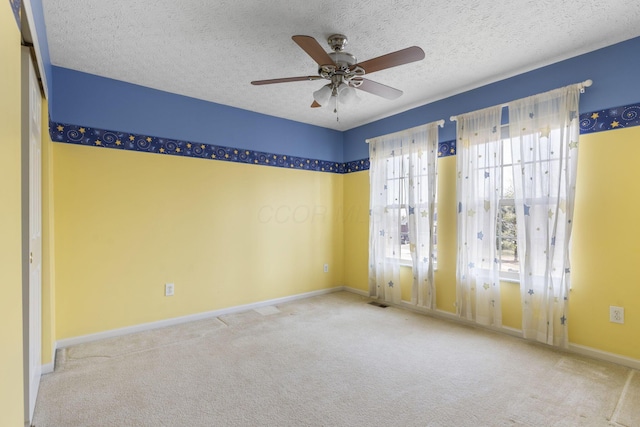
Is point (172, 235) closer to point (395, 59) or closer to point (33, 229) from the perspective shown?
point (33, 229)

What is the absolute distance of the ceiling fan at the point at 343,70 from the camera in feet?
6.75

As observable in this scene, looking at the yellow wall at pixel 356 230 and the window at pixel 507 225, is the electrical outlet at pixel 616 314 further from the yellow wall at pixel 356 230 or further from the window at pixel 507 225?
the yellow wall at pixel 356 230

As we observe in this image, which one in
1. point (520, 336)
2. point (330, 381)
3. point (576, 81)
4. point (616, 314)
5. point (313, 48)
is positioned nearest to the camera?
point (313, 48)

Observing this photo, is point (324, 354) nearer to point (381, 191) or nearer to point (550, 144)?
point (381, 191)

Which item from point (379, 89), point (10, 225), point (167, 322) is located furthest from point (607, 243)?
point (167, 322)

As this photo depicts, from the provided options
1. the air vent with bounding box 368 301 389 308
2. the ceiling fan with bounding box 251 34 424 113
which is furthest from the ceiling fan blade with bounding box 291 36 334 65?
the air vent with bounding box 368 301 389 308

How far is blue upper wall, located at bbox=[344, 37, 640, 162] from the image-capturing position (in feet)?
7.97

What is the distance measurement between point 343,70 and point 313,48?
40cm

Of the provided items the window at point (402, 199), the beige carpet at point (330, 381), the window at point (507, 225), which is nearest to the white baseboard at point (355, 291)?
the window at point (402, 199)

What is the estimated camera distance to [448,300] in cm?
357

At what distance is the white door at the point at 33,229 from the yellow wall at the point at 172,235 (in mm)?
571

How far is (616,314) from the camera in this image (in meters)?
2.47

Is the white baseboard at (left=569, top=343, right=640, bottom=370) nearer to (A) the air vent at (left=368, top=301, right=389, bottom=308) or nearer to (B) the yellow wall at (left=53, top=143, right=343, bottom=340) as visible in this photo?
(A) the air vent at (left=368, top=301, right=389, bottom=308)

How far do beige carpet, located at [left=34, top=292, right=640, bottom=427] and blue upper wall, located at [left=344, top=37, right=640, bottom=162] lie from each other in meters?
2.13
